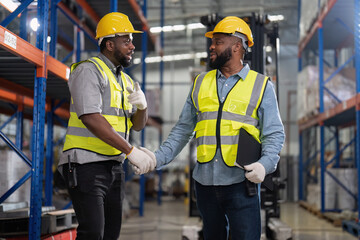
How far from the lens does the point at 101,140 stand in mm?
2971

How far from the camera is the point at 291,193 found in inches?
650

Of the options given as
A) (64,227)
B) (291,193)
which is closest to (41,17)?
(64,227)

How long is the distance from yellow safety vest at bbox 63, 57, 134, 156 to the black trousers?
0.11 meters

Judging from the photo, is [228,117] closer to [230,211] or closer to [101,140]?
[230,211]

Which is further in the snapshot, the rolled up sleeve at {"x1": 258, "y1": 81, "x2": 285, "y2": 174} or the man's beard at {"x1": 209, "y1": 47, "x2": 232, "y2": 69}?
the man's beard at {"x1": 209, "y1": 47, "x2": 232, "y2": 69}

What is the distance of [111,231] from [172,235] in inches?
181

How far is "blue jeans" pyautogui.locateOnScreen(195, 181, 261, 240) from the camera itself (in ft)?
8.71

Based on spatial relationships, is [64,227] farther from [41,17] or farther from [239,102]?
[239,102]

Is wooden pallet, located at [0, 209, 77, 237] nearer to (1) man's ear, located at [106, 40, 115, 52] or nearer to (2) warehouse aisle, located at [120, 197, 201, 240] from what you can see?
(2) warehouse aisle, located at [120, 197, 201, 240]

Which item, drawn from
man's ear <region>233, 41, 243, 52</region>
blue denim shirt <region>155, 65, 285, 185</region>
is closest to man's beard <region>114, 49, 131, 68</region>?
blue denim shirt <region>155, 65, 285, 185</region>

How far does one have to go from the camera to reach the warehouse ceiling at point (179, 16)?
30.1 ft

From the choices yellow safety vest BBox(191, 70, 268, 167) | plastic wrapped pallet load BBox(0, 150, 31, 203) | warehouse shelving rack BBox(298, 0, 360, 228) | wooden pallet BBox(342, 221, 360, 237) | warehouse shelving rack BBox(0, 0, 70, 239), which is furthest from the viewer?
warehouse shelving rack BBox(298, 0, 360, 228)

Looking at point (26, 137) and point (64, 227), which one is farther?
point (26, 137)

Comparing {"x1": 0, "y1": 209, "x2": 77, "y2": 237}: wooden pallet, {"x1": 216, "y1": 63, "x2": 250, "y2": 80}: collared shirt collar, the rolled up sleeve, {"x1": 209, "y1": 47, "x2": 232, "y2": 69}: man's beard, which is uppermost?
{"x1": 209, "y1": 47, "x2": 232, "y2": 69}: man's beard
